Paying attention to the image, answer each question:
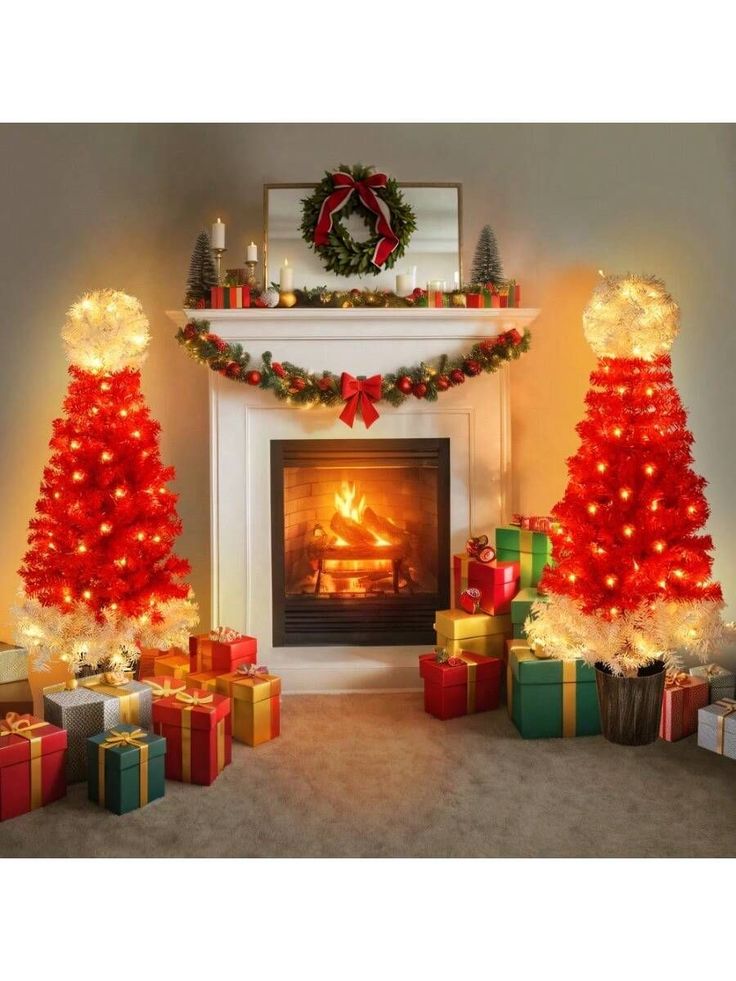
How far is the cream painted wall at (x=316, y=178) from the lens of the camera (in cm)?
438

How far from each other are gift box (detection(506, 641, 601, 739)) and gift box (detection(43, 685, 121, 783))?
1.74 m

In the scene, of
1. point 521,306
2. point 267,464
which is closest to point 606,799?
point 267,464

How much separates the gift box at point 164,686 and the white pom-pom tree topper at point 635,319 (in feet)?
Answer: 7.66

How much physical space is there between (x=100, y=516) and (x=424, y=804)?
6.04 ft

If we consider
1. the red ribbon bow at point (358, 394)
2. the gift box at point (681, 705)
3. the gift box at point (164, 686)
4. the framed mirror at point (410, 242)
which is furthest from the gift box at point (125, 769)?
the framed mirror at point (410, 242)

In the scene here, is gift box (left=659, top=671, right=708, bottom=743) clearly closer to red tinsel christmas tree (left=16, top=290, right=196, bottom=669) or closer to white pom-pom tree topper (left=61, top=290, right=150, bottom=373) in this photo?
red tinsel christmas tree (left=16, top=290, right=196, bottom=669)

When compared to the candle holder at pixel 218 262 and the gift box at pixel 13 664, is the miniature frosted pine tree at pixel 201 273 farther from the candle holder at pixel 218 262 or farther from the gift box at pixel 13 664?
the gift box at pixel 13 664

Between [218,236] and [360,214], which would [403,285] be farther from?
[218,236]

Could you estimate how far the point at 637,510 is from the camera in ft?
11.0

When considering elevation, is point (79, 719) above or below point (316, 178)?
below

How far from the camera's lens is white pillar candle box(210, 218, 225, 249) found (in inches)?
163

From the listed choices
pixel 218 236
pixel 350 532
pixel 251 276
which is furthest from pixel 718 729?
pixel 218 236

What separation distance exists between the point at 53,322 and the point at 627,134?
3357 mm

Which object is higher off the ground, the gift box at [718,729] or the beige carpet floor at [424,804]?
the gift box at [718,729]
